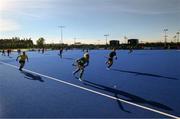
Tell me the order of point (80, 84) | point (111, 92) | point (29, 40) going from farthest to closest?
point (29, 40)
point (80, 84)
point (111, 92)

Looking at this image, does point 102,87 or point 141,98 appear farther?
point 102,87

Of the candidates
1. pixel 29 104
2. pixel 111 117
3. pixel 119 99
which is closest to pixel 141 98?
pixel 119 99

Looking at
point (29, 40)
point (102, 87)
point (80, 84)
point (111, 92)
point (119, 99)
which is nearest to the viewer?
point (119, 99)

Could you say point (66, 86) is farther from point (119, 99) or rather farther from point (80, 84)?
point (119, 99)

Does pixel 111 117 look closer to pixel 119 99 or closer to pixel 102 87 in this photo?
pixel 119 99

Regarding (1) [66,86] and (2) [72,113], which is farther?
(1) [66,86]

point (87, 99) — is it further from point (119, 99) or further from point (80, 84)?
point (80, 84)

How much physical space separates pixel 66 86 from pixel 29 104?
12.5ft

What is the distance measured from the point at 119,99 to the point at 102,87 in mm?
2693

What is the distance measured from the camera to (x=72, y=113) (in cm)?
824

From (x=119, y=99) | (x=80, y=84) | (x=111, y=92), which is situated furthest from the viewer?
(x=80, y=84)

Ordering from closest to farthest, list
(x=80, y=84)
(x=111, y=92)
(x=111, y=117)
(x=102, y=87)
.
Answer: (x=111, y=117) < (x=111, y=92) < (x=102, y=87) < (x=80, y=84)

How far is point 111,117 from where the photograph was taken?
25.5ft

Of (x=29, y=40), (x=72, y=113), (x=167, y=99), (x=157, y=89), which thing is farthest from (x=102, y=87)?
(x=29, y=40)
